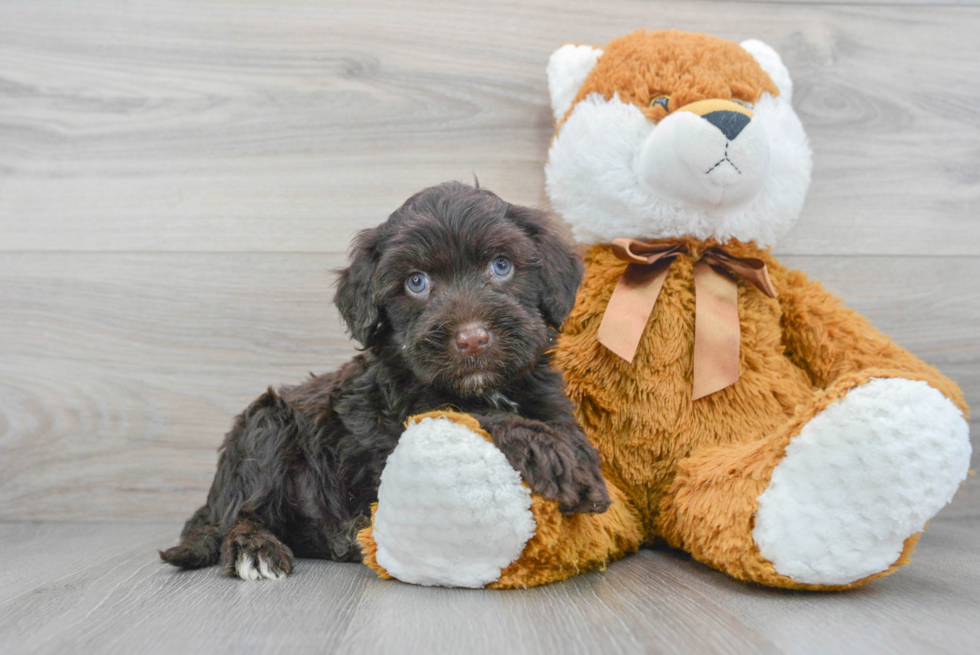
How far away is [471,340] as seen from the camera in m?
1.51

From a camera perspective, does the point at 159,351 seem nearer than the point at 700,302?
No

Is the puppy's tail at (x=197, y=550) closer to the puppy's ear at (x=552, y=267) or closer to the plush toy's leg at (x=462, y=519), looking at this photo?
the plush toy's leg at (x=462, y=519)

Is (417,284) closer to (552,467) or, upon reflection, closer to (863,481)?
(552,467)

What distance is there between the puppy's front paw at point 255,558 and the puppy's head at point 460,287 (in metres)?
0.54

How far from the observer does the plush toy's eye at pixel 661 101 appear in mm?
1953

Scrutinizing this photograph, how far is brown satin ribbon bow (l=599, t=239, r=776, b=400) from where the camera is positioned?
1.85 m

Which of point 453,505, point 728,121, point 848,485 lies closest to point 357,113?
point 728,121

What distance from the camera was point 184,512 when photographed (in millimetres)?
2535

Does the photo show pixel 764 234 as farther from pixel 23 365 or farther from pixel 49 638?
pixel 23 365

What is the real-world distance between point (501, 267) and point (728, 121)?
2.25ft

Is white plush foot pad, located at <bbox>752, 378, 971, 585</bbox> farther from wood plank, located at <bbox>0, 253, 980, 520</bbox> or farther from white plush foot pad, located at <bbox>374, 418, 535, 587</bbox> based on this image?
wood plank, located at <bbox>0, 253, 980, 520</bbox>

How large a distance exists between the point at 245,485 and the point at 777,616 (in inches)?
50.0

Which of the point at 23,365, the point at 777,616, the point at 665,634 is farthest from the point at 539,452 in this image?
the point at 23,365

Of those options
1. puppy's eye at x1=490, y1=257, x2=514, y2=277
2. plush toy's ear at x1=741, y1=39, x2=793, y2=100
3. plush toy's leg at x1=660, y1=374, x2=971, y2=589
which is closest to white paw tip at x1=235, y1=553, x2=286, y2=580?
puppy's eye at x1=490, y1=257, x2=514, y2=277
